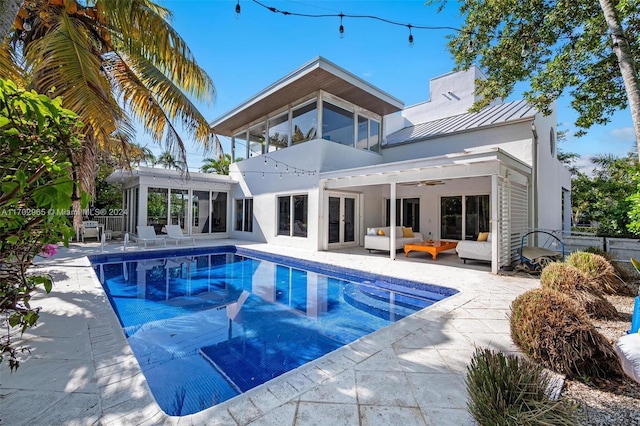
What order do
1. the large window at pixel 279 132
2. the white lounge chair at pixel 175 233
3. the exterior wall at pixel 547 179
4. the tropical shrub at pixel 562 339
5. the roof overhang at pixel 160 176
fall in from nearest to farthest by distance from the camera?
the tropical shrub at pixel 562 339 → the exterior wall at pixel 547 179 → the white lounge chair at pixel 175 233 → the roof overhang at pixel 160 176 → the large window at pixel 279 132

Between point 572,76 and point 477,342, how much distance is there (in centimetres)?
793

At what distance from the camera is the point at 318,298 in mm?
6898

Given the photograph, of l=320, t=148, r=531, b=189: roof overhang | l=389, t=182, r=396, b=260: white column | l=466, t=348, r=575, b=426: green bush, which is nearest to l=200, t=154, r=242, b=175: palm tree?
l=320, t=148, r=531, b=189: roof overhang

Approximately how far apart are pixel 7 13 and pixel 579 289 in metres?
7.46

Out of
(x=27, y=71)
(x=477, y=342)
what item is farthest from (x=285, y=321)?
(x=27, y=71)

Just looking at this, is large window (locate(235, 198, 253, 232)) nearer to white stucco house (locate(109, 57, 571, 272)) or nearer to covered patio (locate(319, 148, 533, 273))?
white stucco house (locate(109, 57, 571, 272))

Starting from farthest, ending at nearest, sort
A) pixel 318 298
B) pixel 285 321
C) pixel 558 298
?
pixel 318 298 < pixel 285 321 < pixel 558 298

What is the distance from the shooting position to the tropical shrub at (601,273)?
564cm

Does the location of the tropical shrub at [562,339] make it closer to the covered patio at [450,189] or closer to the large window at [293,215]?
the covered patio at [450,189]

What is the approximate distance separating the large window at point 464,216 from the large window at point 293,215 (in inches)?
242

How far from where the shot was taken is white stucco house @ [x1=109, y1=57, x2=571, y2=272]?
10648 millimetres

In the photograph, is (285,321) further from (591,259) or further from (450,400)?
(591,259)

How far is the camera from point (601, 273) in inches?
223

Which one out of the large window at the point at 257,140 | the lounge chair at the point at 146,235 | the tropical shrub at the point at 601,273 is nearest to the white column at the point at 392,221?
the tropical shrub at the point at 601,273
